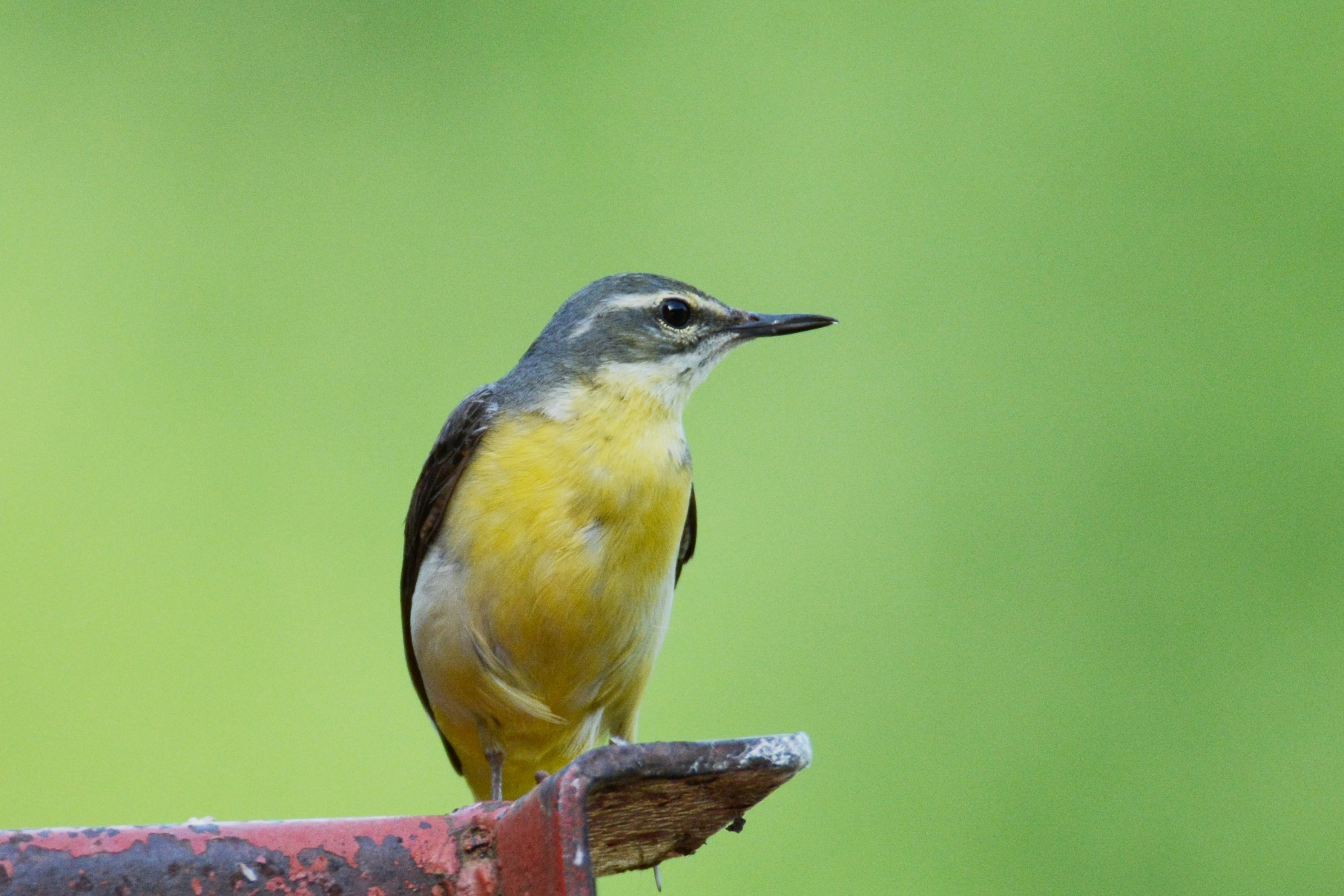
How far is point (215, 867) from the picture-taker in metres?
1.45

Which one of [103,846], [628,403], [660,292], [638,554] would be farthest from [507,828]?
[660,292]

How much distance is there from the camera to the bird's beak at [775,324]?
10.6ft

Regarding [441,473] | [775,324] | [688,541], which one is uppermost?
[775,324]

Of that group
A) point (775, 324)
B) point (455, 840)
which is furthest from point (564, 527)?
A: point (455, 840)

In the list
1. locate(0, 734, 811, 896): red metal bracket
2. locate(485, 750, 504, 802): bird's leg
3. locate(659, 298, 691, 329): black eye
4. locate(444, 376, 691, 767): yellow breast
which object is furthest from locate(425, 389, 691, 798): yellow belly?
locate(0, 734, 811, 896): red metal bracket

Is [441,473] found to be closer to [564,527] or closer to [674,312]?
[564,527]

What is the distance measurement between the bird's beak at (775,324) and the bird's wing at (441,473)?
0.60 metres

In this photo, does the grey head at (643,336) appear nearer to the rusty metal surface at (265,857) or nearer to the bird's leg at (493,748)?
the bird's leg at (493,748)

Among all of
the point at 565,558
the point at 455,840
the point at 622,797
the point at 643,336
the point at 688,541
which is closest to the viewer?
the point at 622,797

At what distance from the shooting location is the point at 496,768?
325 cm

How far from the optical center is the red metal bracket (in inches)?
53.0

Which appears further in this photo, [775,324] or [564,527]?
[775,324]

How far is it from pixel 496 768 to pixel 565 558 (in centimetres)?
69

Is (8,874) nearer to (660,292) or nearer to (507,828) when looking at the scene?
(507,828)
